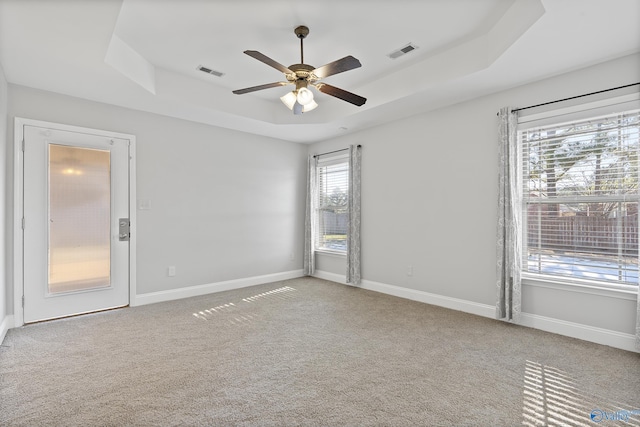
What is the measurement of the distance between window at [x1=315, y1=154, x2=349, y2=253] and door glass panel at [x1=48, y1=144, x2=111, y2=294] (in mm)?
3453

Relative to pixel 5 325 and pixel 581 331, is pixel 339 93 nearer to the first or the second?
pixel 581 331

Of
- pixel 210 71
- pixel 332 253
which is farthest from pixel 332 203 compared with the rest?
pixel 210 71

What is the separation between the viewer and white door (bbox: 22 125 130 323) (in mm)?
3682

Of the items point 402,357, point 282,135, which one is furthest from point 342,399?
point 282,135

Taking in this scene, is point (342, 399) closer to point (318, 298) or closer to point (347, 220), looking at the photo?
point (318, 298)

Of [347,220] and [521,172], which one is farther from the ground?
[521,172]

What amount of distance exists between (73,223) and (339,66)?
11.6 feet

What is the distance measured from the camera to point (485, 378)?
8.11 ft

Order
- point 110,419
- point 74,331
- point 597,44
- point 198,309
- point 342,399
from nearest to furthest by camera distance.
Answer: point 110,419, point 342,399, point 597,44, point 74,331, point 198,309

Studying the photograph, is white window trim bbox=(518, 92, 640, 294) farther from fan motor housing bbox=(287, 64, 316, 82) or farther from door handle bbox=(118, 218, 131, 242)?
door handle bbox=(118, 218, 131, 242)

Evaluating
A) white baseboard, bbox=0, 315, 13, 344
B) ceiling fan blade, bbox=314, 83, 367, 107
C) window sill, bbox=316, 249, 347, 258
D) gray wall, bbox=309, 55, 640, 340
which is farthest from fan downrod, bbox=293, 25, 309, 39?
white baseboard, bbox=0, 315, 13, 344

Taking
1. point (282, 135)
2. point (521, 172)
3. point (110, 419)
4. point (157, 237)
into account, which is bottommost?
point (110, 419)

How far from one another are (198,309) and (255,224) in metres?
1.87

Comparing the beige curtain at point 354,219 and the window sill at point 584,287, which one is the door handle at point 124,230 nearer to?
the beige curtain at point 354,219
